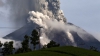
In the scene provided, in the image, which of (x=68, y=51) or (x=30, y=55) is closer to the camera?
(x=30, y=55)

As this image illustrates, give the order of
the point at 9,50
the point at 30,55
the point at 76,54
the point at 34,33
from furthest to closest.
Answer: the point at 34,33 → the point at 9,50 → the point at 76,54 → the point at 30,55

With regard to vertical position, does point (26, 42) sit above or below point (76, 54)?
above

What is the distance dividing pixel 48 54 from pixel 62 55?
3393 millimetres

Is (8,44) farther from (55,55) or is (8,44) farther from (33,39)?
(55,55)

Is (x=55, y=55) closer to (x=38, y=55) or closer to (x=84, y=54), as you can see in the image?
(x=38, y=55)

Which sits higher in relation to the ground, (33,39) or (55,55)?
(33,39)

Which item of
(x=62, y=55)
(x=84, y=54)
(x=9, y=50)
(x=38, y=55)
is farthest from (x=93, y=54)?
(x=9, y=50)

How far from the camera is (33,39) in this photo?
392ft

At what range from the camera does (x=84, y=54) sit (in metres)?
66.1

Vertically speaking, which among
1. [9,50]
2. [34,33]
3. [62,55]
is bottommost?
[62,55]

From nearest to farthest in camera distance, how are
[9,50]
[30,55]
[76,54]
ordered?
[30,55]
[76,54]
[9,50]

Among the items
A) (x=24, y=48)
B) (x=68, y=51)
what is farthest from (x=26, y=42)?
(x=68, y=51)

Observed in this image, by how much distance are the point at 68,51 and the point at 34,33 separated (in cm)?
5319

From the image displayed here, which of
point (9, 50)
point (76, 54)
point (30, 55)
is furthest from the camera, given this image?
point (9, 50)
